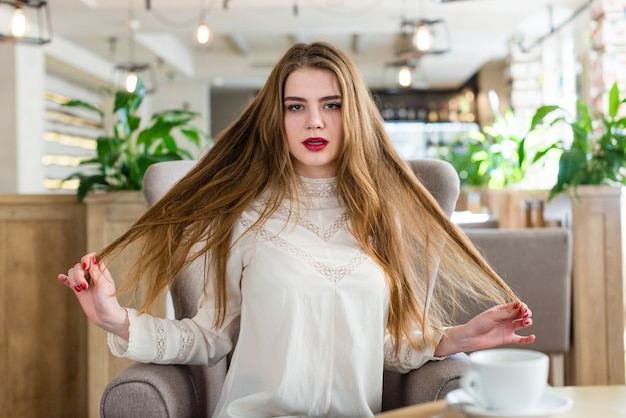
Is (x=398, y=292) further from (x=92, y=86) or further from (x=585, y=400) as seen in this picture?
(x=92, y=86)

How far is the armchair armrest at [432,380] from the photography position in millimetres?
1617

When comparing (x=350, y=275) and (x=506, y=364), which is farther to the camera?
(x=350, y=275)

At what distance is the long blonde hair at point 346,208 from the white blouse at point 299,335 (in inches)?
2.2

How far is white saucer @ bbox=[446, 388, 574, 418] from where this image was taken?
0.94 metres

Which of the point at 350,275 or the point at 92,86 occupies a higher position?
the point at 92,86

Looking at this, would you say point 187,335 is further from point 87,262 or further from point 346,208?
point 346,208

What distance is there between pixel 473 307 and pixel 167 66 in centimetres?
1110

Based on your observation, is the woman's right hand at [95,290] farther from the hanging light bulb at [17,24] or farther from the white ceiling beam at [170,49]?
the white ceiling beam at [170,49]

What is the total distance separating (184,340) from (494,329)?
1.99ft

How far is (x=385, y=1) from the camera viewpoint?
30.1ft

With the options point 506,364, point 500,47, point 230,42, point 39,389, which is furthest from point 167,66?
point 506,364

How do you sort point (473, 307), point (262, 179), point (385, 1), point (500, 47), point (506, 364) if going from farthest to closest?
point (500, 47)
point (385, 1)
point (473, 307)
point (262, 179)
point (506, 364)

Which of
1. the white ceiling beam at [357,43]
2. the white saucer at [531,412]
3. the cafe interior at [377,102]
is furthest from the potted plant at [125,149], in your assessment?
the white ceiling beam at [357,43]

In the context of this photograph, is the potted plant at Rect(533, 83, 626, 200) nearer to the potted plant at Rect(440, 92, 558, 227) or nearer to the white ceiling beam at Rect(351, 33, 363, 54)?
the potted plant at Rect(440, 92, 558, 227)
